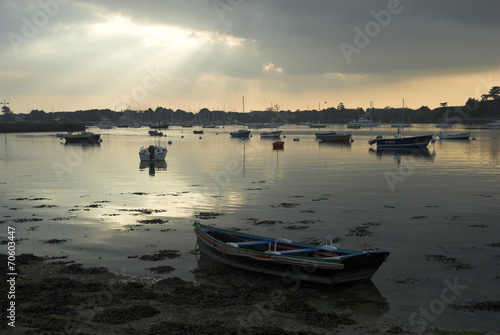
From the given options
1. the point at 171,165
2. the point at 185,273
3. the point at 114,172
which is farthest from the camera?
the point at 171,165

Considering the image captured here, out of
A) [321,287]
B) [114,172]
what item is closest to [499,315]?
[321,287]

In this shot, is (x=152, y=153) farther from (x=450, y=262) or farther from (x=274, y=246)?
(x=450, y=262)

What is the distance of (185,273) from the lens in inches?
637

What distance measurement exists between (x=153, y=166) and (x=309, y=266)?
4152 centimetres

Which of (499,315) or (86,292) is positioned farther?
(86,292)

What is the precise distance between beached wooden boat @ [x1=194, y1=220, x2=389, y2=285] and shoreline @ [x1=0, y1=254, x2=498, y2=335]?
0.43m

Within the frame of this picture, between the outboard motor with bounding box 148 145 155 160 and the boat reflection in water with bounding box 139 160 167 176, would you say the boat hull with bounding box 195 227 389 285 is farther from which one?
the outboard motor with bounding box 148 145 155 160

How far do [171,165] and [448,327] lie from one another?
152ft

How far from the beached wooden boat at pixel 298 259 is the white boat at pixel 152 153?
41632mm

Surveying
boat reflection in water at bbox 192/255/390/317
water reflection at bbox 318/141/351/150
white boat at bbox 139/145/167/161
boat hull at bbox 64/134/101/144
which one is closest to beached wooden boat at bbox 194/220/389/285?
boat reflection in water at bbox 192/255/390/317

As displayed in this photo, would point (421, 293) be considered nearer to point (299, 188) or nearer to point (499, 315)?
point (499, 315)

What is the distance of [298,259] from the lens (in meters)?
14.4

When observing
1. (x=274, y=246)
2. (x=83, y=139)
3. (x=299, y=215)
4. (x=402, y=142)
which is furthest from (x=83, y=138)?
Result: (x=274, y=246)

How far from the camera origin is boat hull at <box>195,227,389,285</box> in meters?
14.2
